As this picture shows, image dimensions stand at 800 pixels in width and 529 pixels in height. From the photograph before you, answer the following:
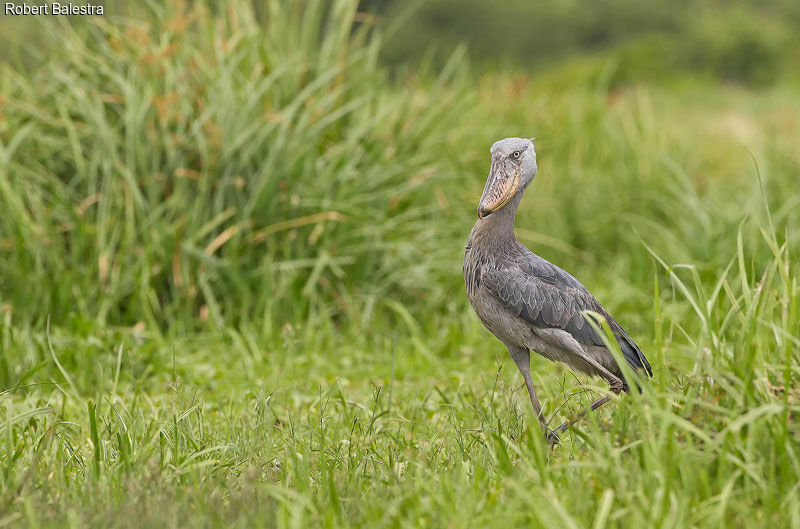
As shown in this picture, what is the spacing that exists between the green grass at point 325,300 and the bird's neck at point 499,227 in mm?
524

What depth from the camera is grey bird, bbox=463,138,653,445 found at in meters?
3.35

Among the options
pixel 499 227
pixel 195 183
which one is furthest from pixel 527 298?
pixel 195 183

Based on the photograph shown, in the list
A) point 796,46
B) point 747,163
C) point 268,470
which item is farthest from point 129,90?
point 796,46

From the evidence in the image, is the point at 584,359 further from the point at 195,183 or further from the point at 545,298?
the point at 195,183

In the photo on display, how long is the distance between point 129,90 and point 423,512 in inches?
163

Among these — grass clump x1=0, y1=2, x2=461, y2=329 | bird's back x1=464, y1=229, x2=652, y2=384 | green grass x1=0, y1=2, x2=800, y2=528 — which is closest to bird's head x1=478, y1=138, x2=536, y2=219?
bird's back x1=464, y1=229, x2=652, y2=384

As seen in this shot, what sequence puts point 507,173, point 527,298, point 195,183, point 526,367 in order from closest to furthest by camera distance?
1. point 507,173
2. point 527,298
3. point 526,367
4. point 195,183

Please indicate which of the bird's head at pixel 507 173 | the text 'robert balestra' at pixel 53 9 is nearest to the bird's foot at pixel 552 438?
the bird's head at pixel 507 173

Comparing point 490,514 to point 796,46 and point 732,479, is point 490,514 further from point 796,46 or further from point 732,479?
point 796,46

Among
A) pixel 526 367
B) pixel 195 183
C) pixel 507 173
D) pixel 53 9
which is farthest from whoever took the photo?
pixel 53 9

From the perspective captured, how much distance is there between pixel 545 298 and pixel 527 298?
0.23 feet

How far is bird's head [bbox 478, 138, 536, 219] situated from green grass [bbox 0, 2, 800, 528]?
0.52 meters

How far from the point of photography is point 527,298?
3.36 m

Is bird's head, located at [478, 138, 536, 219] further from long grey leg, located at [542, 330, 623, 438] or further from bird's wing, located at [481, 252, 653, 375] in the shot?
long grey leg, located at [542, 330, 623, 438]
